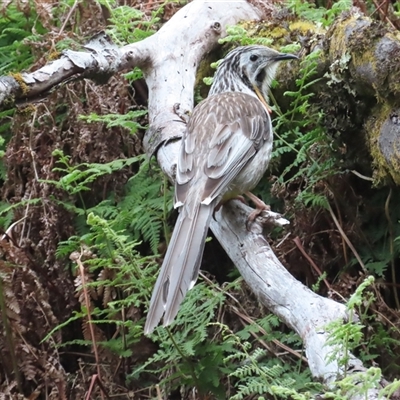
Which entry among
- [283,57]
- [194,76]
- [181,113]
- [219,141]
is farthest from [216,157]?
[194,76]

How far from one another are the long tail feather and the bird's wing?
19cm

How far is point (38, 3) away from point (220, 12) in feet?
6.46

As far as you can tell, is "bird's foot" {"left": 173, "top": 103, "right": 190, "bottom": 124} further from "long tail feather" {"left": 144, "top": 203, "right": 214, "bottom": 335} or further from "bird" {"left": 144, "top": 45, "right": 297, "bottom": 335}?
"long tail feather" {"left": 144, "top": 203, "right": 214, "bottom": 335}

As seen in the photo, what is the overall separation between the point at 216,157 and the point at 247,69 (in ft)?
4.25

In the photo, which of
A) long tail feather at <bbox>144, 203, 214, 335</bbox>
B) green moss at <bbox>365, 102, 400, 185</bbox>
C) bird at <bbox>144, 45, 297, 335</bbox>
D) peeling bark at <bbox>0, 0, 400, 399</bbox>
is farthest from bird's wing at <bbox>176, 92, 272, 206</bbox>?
green moss at <bbox>365, 102, 400, 185</bbox>

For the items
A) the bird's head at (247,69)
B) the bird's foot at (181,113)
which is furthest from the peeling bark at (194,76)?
the bird's head at (247,69)

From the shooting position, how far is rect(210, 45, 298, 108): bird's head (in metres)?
6.64

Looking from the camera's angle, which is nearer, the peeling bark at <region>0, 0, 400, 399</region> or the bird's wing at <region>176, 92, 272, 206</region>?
the peeling bark at <region>0, 0, 400, 399</region>

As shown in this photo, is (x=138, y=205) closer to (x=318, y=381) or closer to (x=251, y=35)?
(x=251, y=35)

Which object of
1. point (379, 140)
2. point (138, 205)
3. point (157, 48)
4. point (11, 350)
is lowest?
point (11, 350)

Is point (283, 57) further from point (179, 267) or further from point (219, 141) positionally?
point (179, 267)

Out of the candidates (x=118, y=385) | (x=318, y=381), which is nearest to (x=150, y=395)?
(x=118, y=385)

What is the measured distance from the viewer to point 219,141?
5.93 metres

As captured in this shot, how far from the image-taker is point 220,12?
7750 millimetres
